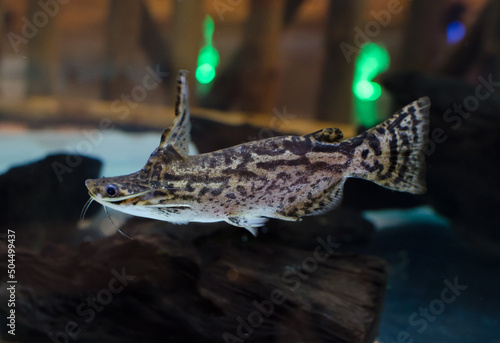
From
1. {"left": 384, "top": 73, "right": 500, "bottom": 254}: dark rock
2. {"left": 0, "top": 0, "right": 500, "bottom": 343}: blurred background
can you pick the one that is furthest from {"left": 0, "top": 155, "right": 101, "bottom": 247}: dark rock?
{"left": 384, "top": 73, "right": 500, "bottom": 254}: dark rock

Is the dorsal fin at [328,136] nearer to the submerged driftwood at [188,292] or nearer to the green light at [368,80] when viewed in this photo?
the submerged driftwood at [188,292]

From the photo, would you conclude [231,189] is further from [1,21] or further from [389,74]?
[1,21]

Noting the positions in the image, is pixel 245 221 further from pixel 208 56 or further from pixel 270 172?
pixel 208 56

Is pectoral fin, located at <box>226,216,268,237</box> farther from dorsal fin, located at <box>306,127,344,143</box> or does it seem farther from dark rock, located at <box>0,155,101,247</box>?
dark rock, located at <box>0,155,101,247</box>

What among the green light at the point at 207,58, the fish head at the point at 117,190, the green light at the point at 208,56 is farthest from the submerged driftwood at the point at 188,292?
the green light at the point at 208,56

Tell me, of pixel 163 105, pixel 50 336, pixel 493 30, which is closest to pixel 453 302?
pixel 493 30

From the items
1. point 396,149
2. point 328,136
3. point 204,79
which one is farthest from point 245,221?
point 204,79
